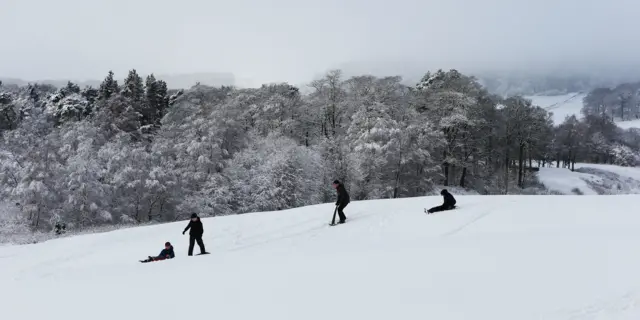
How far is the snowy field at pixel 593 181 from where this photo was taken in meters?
58.6

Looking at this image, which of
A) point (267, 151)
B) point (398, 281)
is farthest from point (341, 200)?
point (267, 151)

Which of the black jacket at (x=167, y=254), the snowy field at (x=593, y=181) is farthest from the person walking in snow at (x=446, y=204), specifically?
the snowy field at (x=593, y=181)

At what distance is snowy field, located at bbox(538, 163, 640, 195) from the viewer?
2308 inches

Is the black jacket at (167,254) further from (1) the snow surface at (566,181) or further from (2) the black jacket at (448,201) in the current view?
(1) the snow surface at (566,181)

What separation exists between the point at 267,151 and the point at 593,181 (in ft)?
169

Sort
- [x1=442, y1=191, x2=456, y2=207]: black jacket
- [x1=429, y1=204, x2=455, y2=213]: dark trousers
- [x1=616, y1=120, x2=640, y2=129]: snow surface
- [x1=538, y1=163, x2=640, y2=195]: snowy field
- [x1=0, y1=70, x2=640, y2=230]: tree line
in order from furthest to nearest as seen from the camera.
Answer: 1. [x1=616, y1=120, x2=640, y2=129]: snow surface
2. [x1=538, y1=163, x2=640, y2=195]: snowy field
3. [x1=0, y1=70, x2=640, y2=230]: tree line
4. [x1=442, y1=191, x2=456, y2=207]: black jacket
5. [x1=429, y1=204, x2=455, y2=213]: dark trousers

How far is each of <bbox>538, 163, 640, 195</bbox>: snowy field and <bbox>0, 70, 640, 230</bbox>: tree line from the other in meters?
4.40

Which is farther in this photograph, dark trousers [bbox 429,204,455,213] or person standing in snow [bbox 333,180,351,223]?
person standing in snow [bbox 333,180,351,223]

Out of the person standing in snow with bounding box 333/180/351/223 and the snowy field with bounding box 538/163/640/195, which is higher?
the person standing in snow with bounding box 333/180/351/223

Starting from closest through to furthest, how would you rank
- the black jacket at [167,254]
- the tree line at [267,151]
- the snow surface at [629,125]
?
1. the black jacket at [167,254]
2. the tree line at [267,151]
3. the snow surface at [629,125]

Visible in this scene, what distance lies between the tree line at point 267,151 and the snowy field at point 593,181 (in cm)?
440

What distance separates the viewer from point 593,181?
63312 millimetres

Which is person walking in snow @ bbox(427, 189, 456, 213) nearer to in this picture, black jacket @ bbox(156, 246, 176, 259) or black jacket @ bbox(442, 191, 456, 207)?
black jacket @ bbox(442, 191, 456, 207)

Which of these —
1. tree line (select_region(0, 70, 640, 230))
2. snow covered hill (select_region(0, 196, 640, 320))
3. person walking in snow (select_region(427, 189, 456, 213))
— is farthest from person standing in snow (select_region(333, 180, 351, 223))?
tree line (select_region(0, 70, 640, 230))
